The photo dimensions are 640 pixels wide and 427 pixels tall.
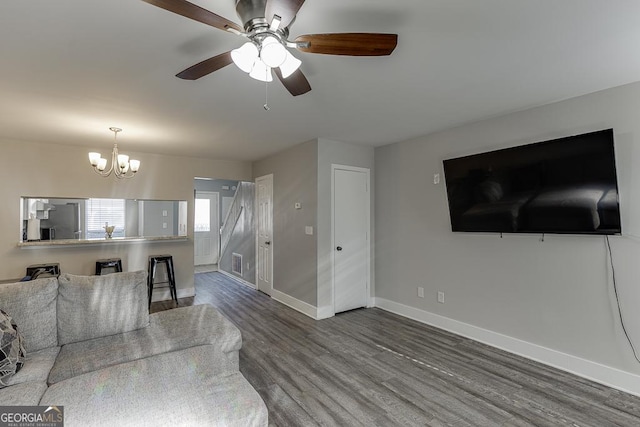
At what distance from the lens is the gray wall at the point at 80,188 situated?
4.07m

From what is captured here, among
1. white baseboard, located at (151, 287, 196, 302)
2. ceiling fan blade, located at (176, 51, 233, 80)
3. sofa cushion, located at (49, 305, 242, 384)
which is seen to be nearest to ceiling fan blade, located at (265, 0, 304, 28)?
ceiling fan blade, located at (176, 51, 233, 80)

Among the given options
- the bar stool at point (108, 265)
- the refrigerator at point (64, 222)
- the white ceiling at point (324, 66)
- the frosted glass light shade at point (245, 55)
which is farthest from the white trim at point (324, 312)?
the refrigerator at point (64, 222)

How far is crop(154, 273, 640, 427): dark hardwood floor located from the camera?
2.11m

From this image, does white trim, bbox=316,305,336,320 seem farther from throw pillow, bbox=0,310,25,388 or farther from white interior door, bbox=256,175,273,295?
throw pillow, bbox=0,310,25,388

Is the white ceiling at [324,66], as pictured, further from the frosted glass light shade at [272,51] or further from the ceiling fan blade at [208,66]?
the frosted glass light shade at [272,51]

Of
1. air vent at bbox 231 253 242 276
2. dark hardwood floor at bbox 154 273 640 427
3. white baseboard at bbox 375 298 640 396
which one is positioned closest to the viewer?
dark hardwood floor at bbox 154 273 640 427

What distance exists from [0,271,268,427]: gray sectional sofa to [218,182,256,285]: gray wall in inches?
124

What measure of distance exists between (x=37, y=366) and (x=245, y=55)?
2138mm

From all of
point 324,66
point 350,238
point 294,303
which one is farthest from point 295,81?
point 294,303

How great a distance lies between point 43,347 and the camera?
205cm

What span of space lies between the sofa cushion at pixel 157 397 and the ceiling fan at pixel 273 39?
1.63 meters

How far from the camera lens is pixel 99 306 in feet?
7.44

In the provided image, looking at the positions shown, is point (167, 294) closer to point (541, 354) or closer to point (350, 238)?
point (350, 238)

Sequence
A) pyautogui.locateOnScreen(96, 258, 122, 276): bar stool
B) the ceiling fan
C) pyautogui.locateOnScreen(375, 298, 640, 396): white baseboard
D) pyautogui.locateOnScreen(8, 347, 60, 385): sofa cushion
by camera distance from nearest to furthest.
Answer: the ceiling fan, pyautogui.locateOnScreen(8, 347, 60, 385): sofa cushion, pyautogui.locateOnScreen(375, 298, 640, 396): white baseboard, pyautogui.locateOnScreen(96, 258, 122, 276): bar stool
